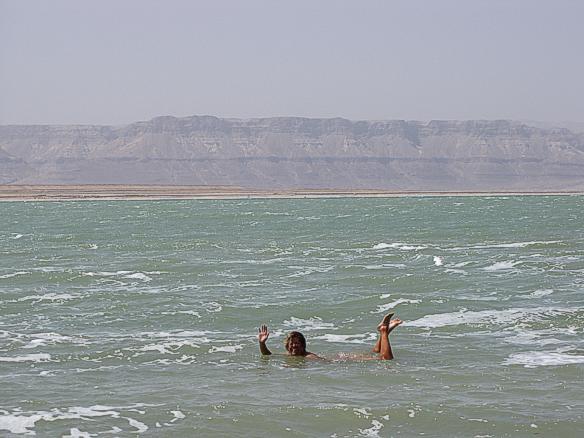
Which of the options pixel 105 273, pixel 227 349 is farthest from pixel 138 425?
pixel 105 273

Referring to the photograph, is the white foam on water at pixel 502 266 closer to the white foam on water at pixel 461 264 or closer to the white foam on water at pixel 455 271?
the white foam on water at pixel 461 264

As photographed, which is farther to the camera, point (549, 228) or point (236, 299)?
point (549, 228)

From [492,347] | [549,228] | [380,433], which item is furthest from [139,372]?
[549,228]

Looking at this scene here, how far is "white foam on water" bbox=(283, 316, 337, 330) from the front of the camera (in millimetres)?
20109

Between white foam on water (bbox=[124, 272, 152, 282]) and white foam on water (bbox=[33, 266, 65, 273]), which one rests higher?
white foam on water (bbox=[124, 272, 152, 282])

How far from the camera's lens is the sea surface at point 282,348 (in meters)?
12.3

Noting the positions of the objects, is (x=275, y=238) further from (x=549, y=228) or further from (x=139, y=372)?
(x=139, y=372)

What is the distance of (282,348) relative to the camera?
1730 centimetres

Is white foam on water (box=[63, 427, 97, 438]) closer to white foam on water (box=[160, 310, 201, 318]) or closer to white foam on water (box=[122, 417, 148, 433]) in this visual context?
white foam on water (box=[122, 417, 148, 433])

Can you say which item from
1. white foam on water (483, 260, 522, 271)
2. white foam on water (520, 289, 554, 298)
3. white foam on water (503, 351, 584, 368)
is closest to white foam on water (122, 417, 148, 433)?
white foam on water (503, 351, 584, 368)

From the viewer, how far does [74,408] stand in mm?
12898

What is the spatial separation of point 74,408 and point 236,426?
246cm

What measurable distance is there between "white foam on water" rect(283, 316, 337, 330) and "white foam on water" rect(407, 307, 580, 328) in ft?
5.91

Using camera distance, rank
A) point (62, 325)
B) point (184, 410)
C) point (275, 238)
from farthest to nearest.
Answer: point (275, 238)
point (62, 325)
point (184, 410)
